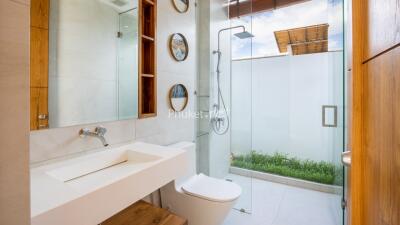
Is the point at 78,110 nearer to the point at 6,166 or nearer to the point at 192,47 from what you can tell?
the point at 6,166

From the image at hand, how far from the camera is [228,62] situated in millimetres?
2840

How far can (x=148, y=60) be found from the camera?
1782 mm

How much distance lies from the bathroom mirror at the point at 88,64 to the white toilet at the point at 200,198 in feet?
2.48

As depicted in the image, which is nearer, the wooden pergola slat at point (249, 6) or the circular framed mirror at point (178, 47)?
the circular framed mirror at point (178, 47)

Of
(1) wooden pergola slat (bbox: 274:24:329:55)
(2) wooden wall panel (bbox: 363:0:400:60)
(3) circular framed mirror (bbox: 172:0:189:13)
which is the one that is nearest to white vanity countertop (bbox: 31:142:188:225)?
(2) wooden wall panel (bbox: 363:0:400:60)

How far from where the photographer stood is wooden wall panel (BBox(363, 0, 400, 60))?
47 centimetres

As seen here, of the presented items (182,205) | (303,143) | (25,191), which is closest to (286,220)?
(182,205)

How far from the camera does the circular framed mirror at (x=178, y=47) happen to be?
1979 millimetres

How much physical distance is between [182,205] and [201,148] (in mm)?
930

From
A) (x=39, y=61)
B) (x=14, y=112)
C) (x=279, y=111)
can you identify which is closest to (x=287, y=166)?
(x=279, y=111)

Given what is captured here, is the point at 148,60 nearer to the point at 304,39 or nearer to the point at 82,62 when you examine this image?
the point at 82,62

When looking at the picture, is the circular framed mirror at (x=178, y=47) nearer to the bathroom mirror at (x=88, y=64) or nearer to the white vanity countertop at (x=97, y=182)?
the bathroom mirror at (x=88, y=64)

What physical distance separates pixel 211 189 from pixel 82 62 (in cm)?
137

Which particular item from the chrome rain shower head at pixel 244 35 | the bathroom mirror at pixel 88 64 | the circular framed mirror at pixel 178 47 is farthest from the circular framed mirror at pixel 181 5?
the chrome rain shower head at pixel 244 35
